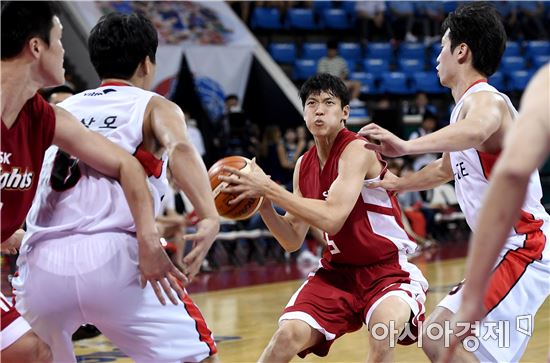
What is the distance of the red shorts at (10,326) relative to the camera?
3.19 metres

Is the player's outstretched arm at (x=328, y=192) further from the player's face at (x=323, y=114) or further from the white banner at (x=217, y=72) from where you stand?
the white banner at (x=217, y=72)

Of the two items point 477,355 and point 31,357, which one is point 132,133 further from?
point 477,355

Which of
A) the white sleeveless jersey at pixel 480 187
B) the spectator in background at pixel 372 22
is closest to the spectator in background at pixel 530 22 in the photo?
the spectator in background at pixel 372 22

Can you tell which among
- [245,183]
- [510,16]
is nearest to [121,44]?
[245,183]

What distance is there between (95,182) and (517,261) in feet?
6.17

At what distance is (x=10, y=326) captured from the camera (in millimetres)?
3203

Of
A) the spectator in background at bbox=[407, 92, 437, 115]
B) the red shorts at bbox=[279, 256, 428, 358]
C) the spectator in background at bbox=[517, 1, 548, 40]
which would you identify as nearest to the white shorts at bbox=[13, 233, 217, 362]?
the red shorts at bbox=[279, 256, 428, 358]

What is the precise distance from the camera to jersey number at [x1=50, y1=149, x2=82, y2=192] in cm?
350

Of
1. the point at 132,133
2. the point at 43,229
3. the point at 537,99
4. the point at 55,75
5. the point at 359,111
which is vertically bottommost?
the point at 359,111

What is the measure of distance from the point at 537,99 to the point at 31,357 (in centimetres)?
196

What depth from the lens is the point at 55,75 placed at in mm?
3352

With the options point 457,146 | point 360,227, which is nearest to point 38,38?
point 457,146

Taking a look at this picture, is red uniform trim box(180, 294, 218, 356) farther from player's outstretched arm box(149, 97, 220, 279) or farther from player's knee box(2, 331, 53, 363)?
player's knee box(2, 331, 53, 363)

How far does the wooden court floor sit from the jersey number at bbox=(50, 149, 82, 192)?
120 inches
